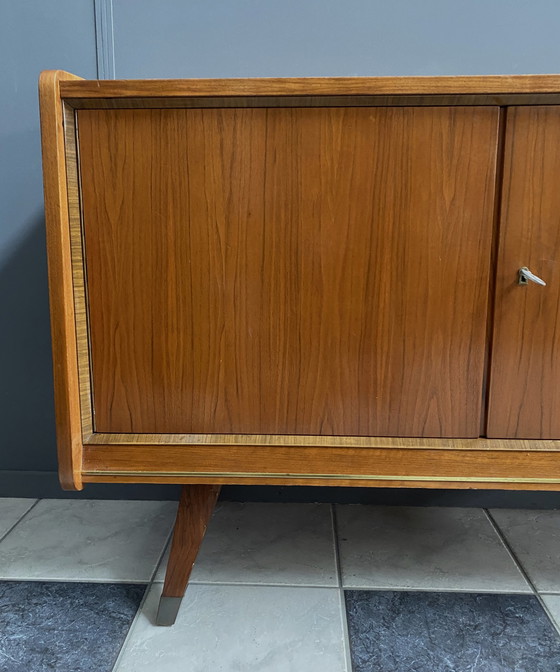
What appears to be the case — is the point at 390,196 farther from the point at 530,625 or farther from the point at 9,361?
the point at 9,361

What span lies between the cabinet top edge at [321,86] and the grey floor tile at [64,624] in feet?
2.28

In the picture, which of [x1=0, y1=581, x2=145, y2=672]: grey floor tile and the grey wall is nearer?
[x1=0, y1=581, x2=145, y2=672]: grey floor tile

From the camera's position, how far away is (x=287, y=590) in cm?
86

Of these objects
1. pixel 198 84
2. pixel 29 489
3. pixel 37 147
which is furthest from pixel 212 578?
pixel 37 147

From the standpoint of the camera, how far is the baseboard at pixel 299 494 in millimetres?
1119

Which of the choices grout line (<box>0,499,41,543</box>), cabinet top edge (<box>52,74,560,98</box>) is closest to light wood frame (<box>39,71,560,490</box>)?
cabinet top edge (<box>52,74,560,98</box>)

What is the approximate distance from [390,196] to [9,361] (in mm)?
856

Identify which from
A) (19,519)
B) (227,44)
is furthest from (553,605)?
(227,44)

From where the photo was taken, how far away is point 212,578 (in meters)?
0.90

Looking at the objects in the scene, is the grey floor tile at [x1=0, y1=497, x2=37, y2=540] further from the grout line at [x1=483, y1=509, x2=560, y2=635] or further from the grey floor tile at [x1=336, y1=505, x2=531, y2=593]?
the grout line at [x1=483, y1=509, x2=560, y2=635]

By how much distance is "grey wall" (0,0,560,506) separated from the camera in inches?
39.4

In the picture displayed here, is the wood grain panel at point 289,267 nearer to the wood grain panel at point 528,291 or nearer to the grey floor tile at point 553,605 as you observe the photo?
the wood grain panel at point 528,291

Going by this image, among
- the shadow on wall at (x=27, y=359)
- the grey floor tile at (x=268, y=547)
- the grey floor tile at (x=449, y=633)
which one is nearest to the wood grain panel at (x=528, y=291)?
the grey floor tile at (x=449, y=633)

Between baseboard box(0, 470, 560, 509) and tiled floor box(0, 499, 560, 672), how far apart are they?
0.06 ft
